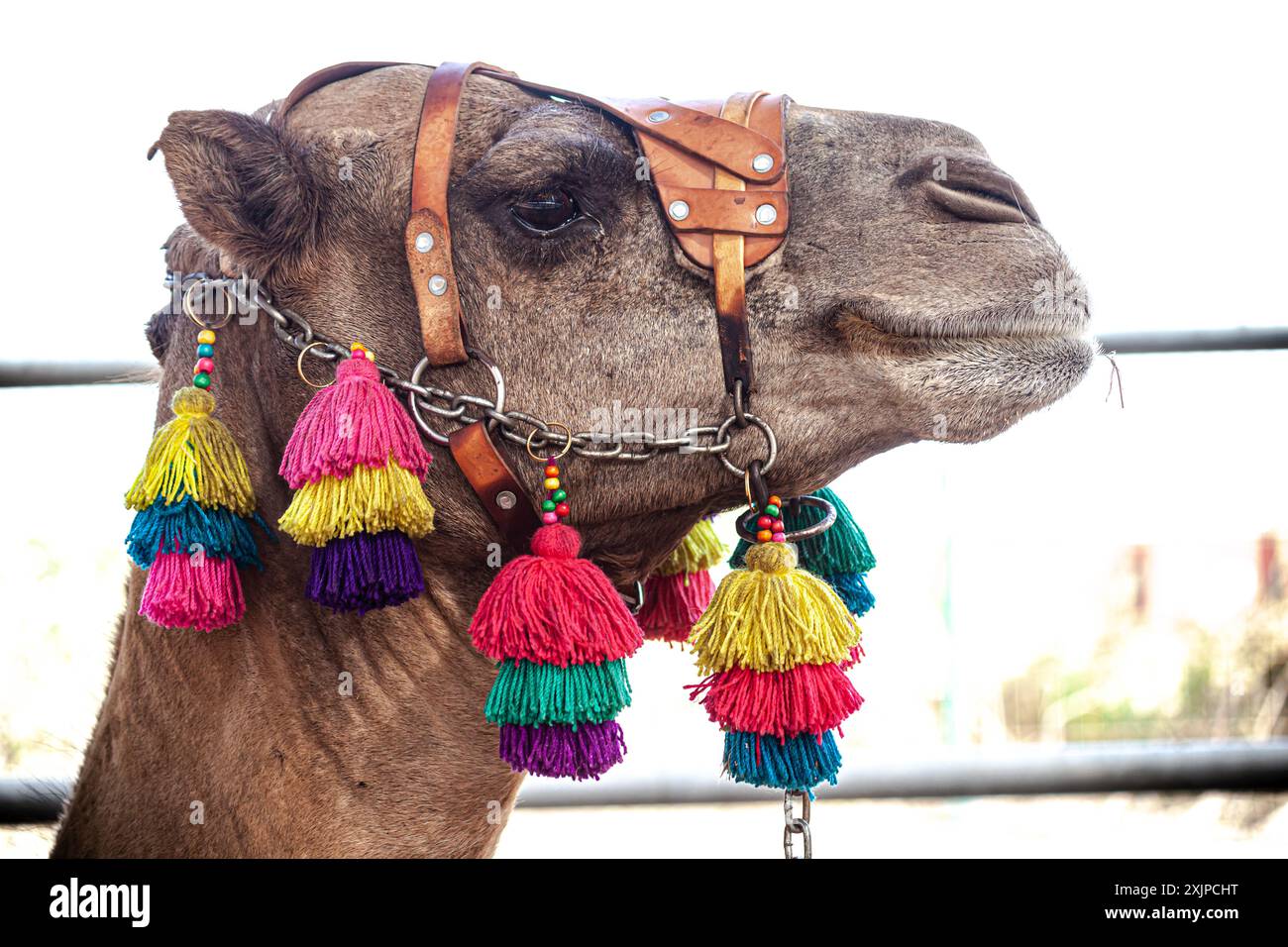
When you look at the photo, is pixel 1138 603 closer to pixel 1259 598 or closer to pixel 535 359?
pixel 1259 598

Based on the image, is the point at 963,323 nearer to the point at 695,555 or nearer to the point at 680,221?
the point at 680,221

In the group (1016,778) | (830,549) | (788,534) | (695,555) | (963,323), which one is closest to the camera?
(963,323)

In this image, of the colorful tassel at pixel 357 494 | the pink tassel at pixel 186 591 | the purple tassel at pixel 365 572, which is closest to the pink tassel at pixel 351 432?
the colorful tassel at pixel 357 494

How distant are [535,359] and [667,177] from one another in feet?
1.21

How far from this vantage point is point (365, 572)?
1693 mm

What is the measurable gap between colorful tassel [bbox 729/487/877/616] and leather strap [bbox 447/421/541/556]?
1.41ft

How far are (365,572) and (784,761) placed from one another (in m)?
0.72

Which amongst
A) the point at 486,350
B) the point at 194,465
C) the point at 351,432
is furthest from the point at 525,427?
the point at 194,465

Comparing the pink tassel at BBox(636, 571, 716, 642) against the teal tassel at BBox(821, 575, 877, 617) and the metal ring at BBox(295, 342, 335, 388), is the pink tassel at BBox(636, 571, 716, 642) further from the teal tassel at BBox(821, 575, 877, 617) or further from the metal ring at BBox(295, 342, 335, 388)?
the metal ring at BBox(295, 342, 335, 388)

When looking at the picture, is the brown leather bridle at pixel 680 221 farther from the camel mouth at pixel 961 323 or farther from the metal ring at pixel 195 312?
the metal ring at pixel 195 312

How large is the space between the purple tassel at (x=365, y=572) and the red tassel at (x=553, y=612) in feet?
0.43

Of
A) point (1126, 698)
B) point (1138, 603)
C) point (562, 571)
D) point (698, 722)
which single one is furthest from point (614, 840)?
point (562, 571)

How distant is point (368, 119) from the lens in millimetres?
1918

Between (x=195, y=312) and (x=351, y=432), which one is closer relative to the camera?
(x=351, y=432)
